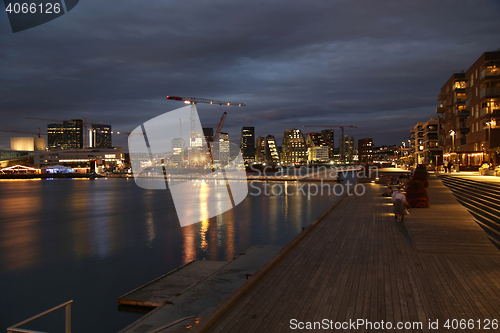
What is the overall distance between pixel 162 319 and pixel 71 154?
14788 cm

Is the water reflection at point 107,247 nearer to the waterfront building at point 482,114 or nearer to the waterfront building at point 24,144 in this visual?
the waterfront building at point 482,114

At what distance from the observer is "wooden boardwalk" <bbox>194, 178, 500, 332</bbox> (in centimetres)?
475

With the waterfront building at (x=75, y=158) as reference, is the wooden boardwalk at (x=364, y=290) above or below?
below

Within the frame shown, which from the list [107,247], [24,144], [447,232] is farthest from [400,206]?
[24,144]

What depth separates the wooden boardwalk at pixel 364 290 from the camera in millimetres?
4746

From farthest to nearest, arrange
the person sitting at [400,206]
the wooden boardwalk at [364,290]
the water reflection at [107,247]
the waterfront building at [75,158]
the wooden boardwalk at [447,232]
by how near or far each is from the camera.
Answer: the waterfront building at [75,158] < the person sitting at [400,206] < the water reflection at [107,247] < the wooden boardwalk at [447,232] < the wooden boardwalk at [364,290]

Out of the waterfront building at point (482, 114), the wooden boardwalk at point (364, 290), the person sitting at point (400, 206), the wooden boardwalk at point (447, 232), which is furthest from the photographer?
the waterfront building at point (482, 114)

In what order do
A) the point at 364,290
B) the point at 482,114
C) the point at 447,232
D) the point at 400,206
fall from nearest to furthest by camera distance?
the point at 364,290 < the point at 447,232 < the point at 400,206 < the point at 482,114

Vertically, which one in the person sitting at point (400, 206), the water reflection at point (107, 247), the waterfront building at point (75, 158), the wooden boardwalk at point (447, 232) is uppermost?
the waterfront building at point (75, 158)

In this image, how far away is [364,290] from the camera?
5734mm

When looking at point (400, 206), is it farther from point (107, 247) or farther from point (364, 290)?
point (107, 247)

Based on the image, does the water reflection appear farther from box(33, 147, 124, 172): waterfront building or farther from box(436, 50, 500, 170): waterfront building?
box(33, 147, 124, 172): waterfront building

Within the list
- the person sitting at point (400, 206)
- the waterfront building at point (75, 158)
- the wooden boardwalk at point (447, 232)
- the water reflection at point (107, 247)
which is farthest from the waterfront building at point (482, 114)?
the waterfront building at point (75, 158)

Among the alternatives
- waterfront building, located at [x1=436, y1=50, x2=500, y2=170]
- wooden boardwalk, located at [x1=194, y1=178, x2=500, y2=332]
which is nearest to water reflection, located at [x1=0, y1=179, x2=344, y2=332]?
wooden boardwalk, located at [x1=194, y1=178, x2=500, y2=332]
